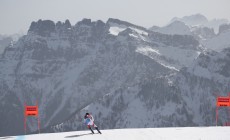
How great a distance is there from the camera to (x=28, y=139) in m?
47.3

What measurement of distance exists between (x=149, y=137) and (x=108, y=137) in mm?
4130

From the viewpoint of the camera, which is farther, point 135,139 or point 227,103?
point 227,103

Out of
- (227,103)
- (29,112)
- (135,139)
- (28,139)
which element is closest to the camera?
(135,139)

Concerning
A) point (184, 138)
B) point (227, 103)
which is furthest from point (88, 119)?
point (227, 103)

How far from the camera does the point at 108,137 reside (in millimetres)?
45469

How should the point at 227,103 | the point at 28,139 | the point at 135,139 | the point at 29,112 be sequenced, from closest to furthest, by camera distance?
1. the point at 135,139
2. the point at 28,139
3. the point at 29,112
4. the point at 227,103

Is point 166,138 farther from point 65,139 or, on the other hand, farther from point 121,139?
point 65,139

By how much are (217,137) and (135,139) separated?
8.10 meters

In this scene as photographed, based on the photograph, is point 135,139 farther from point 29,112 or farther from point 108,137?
point 29,112

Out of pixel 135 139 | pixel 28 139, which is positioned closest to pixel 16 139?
pixel 28 139

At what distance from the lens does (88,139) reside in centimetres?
4353

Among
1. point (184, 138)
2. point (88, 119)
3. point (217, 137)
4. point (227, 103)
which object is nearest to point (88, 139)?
point (88, 119)

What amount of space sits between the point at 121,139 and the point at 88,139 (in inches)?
126

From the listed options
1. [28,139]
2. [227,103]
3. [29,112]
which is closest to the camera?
[28,139]
